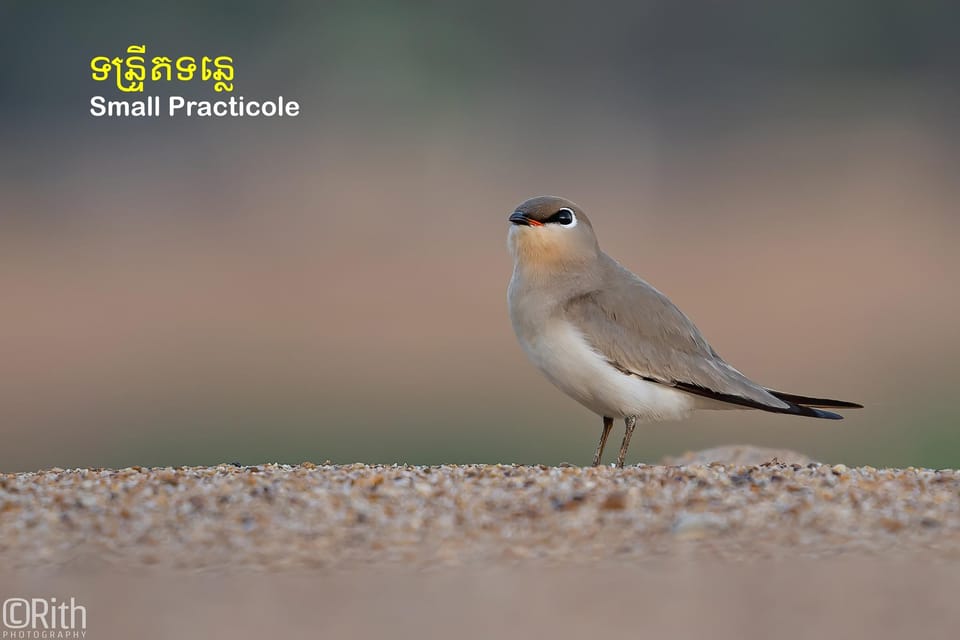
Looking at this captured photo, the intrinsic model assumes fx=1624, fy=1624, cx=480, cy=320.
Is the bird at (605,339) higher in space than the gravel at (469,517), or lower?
higher

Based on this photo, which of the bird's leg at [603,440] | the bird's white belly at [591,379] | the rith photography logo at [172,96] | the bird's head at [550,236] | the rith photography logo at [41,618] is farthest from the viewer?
the rith photography logo at [172,96]

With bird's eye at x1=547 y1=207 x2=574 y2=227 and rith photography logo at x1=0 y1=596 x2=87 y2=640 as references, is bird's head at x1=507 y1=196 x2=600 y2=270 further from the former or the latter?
rith photography logo at x1=0 y1=596 x2=87 y2=640

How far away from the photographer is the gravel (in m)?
4.70

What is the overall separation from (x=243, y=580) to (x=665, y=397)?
10.2 feet

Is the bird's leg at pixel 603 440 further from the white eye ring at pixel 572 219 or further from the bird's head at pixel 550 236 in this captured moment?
the white eye ring at pixel 572 219

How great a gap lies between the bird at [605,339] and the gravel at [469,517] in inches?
34.9

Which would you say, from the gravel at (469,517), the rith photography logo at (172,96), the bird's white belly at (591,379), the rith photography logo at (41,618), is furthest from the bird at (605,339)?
the rith photography logo at (172,96)

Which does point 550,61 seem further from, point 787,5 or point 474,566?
point 474,566

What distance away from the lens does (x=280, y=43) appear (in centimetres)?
2881

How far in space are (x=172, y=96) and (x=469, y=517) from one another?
74.3ft

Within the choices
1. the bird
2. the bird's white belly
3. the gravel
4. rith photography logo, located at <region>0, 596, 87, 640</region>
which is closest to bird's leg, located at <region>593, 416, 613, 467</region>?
the bird

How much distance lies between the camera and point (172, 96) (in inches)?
1056

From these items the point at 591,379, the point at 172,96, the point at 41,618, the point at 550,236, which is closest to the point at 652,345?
the point at 591,379

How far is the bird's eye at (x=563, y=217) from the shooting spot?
24.5 feet
